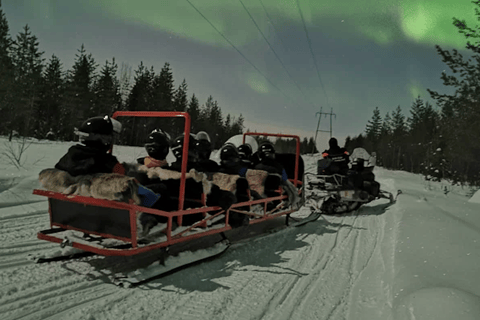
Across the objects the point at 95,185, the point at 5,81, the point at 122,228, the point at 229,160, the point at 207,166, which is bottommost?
the point at 122,228

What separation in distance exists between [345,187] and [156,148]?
19.2 ft

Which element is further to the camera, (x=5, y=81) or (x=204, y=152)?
(x=5, y=81)

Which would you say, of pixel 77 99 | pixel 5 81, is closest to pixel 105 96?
pixel 77 99

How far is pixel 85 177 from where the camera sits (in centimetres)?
315

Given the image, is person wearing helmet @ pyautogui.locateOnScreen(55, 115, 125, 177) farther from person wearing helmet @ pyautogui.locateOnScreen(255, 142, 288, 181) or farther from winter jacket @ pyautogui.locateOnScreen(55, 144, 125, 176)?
person wearing helmet @ pyautogui.locateOnScreen(255, 142, 288, 181)

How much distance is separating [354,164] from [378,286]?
595 centimetres

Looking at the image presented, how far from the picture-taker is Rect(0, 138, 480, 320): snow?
2.55 meters

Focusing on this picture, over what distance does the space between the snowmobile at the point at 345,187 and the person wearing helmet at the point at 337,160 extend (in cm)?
5

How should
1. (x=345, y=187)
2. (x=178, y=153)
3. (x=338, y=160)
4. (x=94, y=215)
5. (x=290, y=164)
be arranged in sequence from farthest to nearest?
(x=338, y=160), (x=345, y=187), (x=290, y=164), (x=178, y=153), (x=94, y=215)

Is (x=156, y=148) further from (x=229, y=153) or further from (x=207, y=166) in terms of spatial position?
(x=229, y=153)

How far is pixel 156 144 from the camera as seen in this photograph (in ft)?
12.3

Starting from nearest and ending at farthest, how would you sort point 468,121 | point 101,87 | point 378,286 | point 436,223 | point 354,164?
point 378,286 < point 436,223 < point 354,164 < point 468,121 < point 101,87

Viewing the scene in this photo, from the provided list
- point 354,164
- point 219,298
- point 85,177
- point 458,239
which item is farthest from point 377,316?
point 354,164

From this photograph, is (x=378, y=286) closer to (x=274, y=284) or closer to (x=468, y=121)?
(x=274, y=284)
